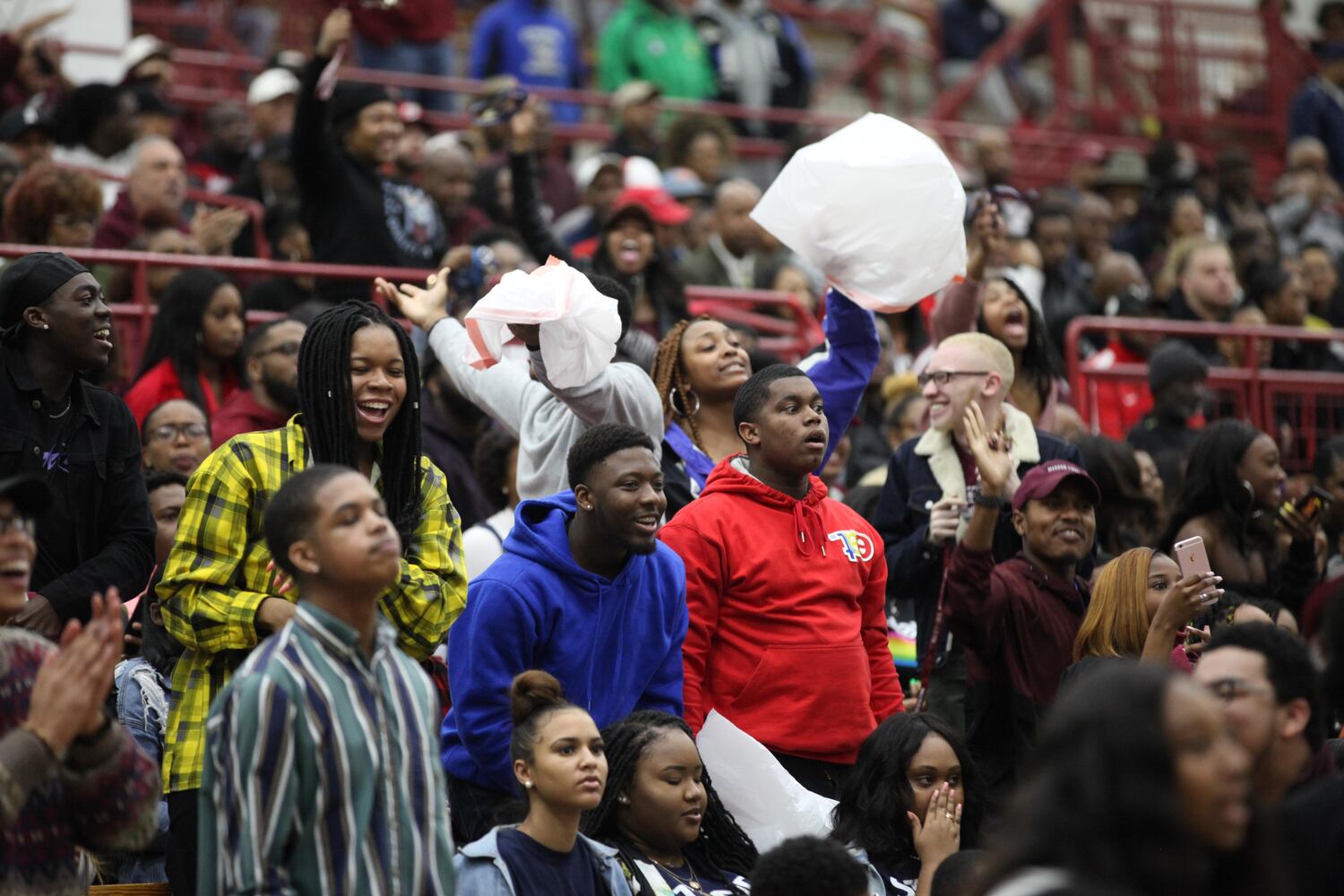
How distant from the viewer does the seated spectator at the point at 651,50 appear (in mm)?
15984

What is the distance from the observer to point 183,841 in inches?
219

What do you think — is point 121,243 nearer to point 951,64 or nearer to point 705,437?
point 705,437

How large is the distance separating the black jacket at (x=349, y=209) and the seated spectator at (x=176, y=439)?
2.01m

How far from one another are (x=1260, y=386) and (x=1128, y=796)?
8209mm

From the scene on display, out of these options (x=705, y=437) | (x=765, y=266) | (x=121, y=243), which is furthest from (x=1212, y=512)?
(x=121, y=243)

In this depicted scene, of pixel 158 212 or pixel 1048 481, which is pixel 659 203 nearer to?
pixel 158 212

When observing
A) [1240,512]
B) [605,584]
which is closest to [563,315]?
[605,584]

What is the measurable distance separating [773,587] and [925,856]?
0.99 m

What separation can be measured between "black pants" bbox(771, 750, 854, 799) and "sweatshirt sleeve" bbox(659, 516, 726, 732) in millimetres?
315

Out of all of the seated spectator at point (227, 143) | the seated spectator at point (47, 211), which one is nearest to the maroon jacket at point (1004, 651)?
the seated spectator at point (47, 211)

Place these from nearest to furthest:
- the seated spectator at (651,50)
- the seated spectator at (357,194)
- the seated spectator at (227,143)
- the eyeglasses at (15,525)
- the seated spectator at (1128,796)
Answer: the seated spectator at (1128,796)
the eyeglasses at (15,525)
the seated spectator at (357,194)
the seated spectator at (227,143)
the seated spectator at (651,50)

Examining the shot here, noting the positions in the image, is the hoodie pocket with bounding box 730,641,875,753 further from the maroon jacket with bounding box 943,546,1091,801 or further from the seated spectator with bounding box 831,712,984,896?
the maroon jacket with bounding box 943,546,1091,801

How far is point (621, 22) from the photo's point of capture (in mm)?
16031

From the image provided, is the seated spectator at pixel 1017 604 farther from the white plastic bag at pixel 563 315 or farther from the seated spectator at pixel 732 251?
the seated spectator at pixel 732 251
